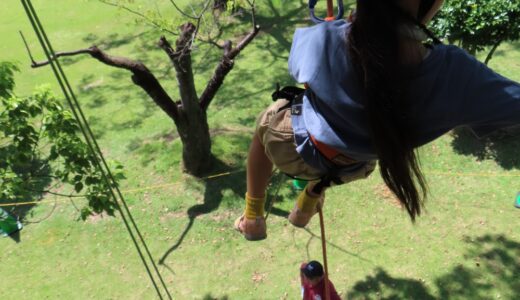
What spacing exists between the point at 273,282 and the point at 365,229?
3.56ft

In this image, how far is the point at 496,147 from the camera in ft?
16.3

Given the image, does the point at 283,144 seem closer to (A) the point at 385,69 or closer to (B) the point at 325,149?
(B) the point at 325,149

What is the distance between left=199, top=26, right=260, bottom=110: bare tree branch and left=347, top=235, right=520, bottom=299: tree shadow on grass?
7.95ft

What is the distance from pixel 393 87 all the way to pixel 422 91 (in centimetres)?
11

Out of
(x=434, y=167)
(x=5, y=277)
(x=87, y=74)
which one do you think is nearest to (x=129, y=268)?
(x=5, y=277)

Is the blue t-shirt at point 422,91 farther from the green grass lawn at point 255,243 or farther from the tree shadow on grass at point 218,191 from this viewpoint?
the tree shadow on grass at point 218,191

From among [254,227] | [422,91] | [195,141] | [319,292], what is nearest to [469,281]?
[319,292]

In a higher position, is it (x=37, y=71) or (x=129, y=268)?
(x=37, y=71)

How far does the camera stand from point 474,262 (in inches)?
156

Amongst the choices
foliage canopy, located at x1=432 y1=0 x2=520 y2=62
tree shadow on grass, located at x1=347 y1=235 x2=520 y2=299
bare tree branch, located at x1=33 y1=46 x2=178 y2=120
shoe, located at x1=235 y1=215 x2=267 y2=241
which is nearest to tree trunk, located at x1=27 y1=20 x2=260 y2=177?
bare tree branch, located at x1=33 y1=46 x2=178 y2=120

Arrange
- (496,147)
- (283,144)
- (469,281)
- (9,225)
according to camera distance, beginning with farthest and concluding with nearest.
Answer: (496,147) < (9,225) < (469,281) < (283,144)

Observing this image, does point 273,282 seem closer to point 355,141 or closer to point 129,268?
point 129,268

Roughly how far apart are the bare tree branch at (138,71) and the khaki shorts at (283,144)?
263 centimetres

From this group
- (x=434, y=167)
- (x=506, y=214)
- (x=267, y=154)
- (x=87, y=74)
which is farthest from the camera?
(x=87, y=74)
